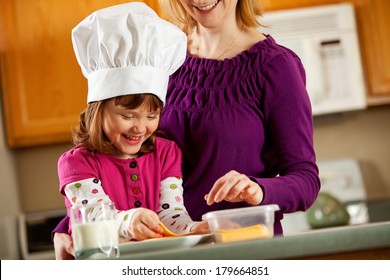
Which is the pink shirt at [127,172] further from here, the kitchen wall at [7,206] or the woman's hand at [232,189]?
the kitchen wall at [7,206]

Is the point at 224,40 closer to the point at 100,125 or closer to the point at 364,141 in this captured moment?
the point at 100,125

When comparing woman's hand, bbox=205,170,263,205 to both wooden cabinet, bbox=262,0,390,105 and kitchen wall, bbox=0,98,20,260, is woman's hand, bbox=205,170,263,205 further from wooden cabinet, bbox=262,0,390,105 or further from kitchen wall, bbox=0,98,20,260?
wooden cabinet, bbox=262,0,390,105

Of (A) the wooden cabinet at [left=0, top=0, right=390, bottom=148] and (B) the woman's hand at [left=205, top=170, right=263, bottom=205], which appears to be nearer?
(B) the woman's hand at [left=205, top=170, right=263, bottom=205]

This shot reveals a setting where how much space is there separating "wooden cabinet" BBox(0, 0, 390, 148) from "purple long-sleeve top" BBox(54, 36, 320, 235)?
40.3 inches

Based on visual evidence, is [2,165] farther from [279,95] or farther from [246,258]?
[246,258]

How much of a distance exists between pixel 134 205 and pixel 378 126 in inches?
73.4

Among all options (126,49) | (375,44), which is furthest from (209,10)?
(375,44)

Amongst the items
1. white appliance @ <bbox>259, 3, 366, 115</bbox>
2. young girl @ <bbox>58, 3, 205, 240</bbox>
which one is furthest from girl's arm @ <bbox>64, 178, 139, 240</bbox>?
white appliance @ <bbox>259, 3, 366, 115</bbox>

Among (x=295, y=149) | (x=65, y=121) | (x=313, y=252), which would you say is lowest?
(x=313, y=252)

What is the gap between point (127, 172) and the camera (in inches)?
38.6

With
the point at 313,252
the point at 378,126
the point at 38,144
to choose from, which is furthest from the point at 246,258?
the point at 378,126

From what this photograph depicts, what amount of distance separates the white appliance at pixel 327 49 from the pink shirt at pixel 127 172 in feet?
4.84

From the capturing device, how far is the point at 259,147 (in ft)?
3.32

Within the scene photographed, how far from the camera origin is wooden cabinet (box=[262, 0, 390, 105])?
8.18 ft
